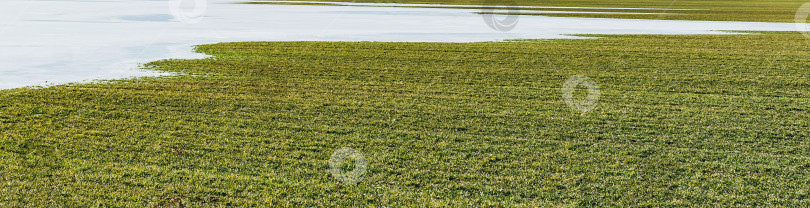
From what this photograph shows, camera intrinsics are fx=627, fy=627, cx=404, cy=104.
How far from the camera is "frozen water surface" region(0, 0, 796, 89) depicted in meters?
16.9

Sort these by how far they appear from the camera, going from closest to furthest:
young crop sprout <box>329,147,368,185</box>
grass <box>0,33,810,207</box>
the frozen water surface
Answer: grass <box>0,33,810,207</box>
young crop sprout <box>329,147,368,185</box>
the frozen water surface

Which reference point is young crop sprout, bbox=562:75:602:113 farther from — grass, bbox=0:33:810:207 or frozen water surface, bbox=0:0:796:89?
frozen water surface, bbox=0:0:796:89

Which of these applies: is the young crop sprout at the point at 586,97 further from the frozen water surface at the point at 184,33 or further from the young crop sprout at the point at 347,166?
the frozen water surface at the point at 184,33

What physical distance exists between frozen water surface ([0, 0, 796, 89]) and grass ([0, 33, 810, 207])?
2403mm

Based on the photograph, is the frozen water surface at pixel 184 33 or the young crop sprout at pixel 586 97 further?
the frozen water surface at pixel 184 33

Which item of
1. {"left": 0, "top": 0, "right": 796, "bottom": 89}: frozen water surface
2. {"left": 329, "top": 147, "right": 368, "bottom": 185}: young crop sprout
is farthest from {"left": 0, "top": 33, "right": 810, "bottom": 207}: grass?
{"left": 0, "top": 0, "right": 796, "bottom": 89}: frozen water surface

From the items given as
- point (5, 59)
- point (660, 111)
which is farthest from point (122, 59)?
point (660, 111)

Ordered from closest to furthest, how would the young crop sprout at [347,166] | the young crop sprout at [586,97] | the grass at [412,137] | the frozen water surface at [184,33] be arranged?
the grass at [412,137] < the young crop sprout at [347,166] < the young crop sprout at [586,97] < the frozen water surface at [184,33]

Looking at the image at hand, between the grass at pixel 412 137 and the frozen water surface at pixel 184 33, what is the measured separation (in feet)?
7.89

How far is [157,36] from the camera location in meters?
26.3

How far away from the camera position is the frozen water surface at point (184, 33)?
1688 centimetres

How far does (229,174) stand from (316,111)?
383cm

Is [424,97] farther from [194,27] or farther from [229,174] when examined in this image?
[194,27]

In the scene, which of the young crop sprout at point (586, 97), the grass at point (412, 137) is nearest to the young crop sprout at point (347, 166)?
the grass at point (412, 137)
